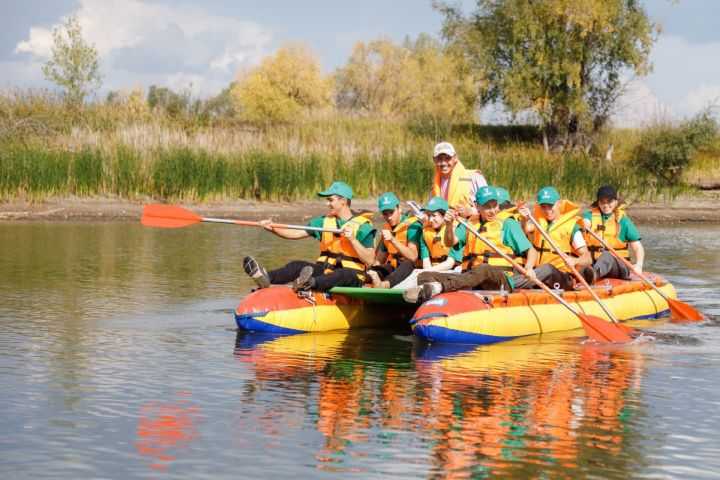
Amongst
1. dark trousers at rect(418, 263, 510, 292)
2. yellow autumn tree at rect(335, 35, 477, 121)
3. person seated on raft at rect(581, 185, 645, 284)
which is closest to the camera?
dark trousers at rect(418, 263, 510, 292)

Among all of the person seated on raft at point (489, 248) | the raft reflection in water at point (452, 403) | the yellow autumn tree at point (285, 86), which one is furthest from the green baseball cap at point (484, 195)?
the yellow autumn tree at point (285, 86)

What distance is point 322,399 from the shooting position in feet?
27.6

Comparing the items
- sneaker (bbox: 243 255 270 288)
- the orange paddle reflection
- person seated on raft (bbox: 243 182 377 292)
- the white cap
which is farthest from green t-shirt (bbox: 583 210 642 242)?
the orange paddle reflection

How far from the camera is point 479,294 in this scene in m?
11.0

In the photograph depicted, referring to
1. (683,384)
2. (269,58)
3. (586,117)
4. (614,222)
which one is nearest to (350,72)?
(269,58)

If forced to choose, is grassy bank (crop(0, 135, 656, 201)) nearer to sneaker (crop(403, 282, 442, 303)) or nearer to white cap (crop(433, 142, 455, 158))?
white cap (crop(433, 142, 455, 158))

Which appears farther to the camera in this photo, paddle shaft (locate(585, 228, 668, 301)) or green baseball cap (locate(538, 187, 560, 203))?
paddle shaft (locate(585, 228, 668, 301))

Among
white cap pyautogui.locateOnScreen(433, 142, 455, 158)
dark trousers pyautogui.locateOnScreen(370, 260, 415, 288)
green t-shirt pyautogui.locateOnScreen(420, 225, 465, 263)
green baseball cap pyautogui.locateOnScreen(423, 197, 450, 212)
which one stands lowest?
dark trousers pyautogui.locateOnScreen(370, 260, 415, 288)

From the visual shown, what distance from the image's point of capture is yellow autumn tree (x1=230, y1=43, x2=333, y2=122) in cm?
5200

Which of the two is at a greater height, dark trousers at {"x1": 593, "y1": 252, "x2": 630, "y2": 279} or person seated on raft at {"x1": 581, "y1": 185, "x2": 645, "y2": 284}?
person seated on raft at {"x1": 581, "y1": 185, "x2": 645, "y2": 284}

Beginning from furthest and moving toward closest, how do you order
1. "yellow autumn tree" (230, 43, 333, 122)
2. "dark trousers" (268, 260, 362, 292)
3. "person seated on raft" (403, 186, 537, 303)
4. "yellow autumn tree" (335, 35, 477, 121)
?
"yellow autumn tree" (335, 35, 477, 121), "yellow autumn tree" (230, 43, 333, 122), "dark trousers" (268, 260, 362, 292), "person seated on raft" (403, 186, 537, 303)

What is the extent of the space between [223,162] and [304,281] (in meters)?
15.5

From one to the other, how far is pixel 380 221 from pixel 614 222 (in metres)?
14.0

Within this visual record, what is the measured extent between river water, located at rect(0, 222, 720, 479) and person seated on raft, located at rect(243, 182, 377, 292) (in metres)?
0.53
